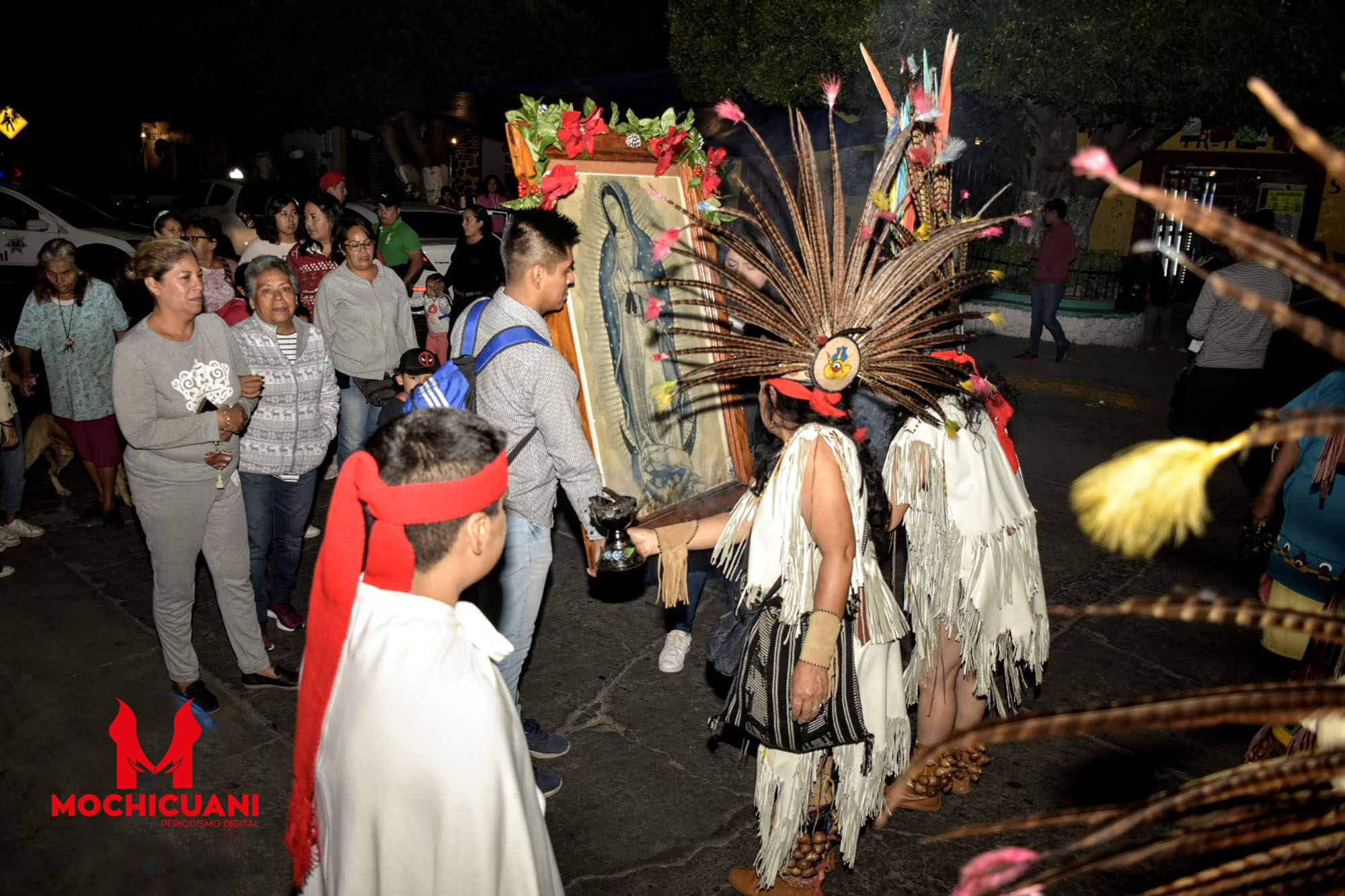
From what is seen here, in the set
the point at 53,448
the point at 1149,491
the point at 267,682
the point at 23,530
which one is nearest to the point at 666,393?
the point at 1149,491

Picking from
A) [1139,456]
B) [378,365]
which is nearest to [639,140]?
[378,365]

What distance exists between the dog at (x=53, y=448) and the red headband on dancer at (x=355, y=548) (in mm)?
5310

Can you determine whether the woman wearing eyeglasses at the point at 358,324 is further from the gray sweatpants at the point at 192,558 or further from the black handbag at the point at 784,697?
the black handbag at the point at 784,697

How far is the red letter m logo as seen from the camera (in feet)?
12.4

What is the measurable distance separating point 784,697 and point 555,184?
2.19m

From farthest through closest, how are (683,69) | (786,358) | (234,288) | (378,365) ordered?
(683,69), (234,288), (378,365), (786,358)

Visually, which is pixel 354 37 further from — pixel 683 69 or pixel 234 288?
pixel 234 288

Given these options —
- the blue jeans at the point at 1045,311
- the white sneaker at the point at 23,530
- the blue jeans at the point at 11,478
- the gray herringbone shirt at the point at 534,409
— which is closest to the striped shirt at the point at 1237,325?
the gray herringbone shirt at the point at 534,409

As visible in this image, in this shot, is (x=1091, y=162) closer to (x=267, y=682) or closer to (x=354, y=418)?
(x=267, y=682)

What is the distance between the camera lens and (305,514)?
4723 millimetres

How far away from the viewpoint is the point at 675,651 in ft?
15.5

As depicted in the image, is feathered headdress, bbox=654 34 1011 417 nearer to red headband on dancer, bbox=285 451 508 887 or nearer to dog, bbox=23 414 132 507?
red headband on dancer, bbox=285 451 508 887

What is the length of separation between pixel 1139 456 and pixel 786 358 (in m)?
1.97

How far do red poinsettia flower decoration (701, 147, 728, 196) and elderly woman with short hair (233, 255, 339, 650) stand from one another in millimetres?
2077
